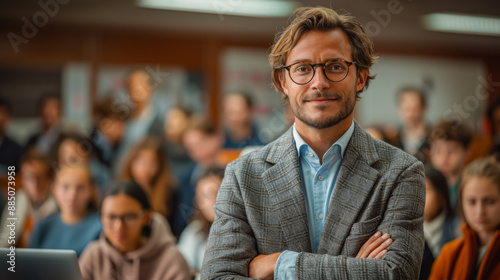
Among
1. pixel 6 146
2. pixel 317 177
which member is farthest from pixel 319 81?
pixel 6 146

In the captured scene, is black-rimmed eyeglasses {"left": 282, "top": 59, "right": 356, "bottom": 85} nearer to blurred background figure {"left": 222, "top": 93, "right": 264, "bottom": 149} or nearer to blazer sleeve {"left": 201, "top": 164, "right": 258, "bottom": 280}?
blazer sleeve {"left": 201, "top": 164, "right": 258, "bottom": 280}

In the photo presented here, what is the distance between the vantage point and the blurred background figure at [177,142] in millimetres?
4220

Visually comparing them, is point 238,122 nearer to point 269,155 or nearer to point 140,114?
point 140,114

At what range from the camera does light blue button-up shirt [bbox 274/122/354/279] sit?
1539 mm

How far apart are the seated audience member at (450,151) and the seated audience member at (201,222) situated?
1.38 meters

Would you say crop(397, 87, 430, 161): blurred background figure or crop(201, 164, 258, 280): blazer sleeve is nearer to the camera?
crop(201, 164, 258, 280): blazer sleeve

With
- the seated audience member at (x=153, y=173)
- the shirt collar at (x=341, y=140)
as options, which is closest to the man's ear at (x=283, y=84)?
the shirt collar at (x=341, y=140)

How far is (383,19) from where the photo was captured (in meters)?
5.80

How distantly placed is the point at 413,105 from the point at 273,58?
3443 millimetres

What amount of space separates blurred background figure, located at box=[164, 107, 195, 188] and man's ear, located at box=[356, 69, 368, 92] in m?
2.49

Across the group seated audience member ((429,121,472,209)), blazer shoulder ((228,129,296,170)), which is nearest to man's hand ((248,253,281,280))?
blazer shoulder ((228,129,296,170))

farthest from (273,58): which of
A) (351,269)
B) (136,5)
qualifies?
(136,5)

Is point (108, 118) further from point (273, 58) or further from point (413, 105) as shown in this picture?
point (273, 58)

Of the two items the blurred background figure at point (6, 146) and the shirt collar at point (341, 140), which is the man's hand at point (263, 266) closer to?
the shirt collar at point (341, 140)
